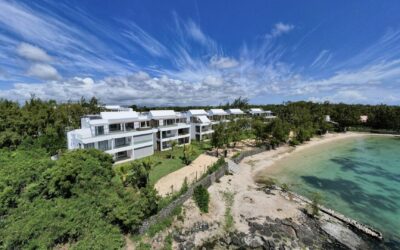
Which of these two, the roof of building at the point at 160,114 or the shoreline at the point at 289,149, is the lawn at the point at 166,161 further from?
the shoreline at the point at 289,149

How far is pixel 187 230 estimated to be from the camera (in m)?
17.5

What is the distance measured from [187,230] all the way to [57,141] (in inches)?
1168

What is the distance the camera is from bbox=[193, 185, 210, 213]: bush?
20180mm

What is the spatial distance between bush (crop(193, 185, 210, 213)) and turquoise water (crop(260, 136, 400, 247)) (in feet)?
43.3

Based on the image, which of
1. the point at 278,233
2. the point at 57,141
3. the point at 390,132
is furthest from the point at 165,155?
the point at 390,132

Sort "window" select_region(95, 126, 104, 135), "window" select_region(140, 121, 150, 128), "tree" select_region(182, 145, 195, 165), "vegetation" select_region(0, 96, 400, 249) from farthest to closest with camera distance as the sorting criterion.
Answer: "window" select_region(140, 121, 150, 128) < "tree" select_region(182, 145, 195, 165) < "window" select_region(95, 126, 104, 135) < "vegetation" select_region(0, 96, 400, 249)

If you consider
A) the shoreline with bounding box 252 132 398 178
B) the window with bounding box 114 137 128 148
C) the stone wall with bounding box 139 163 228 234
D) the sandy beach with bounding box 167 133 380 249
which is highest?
the window with bounding box 114 137 128 148

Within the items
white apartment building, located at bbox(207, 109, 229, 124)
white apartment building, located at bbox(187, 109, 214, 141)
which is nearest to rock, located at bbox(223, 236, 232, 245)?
white apartment building, located at bbox(187, 109, 214, 141)

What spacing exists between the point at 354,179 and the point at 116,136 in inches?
1489

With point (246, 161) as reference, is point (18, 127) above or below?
above

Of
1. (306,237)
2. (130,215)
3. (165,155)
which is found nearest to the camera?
(130,215)

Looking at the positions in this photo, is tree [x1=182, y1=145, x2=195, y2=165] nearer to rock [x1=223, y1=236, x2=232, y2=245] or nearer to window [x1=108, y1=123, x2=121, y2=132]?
window [x1=108, y1=123, x2=121, y2=132]

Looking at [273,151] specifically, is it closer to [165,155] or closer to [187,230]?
[165,155]

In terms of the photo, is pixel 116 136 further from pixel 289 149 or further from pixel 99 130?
pixel 289 149
